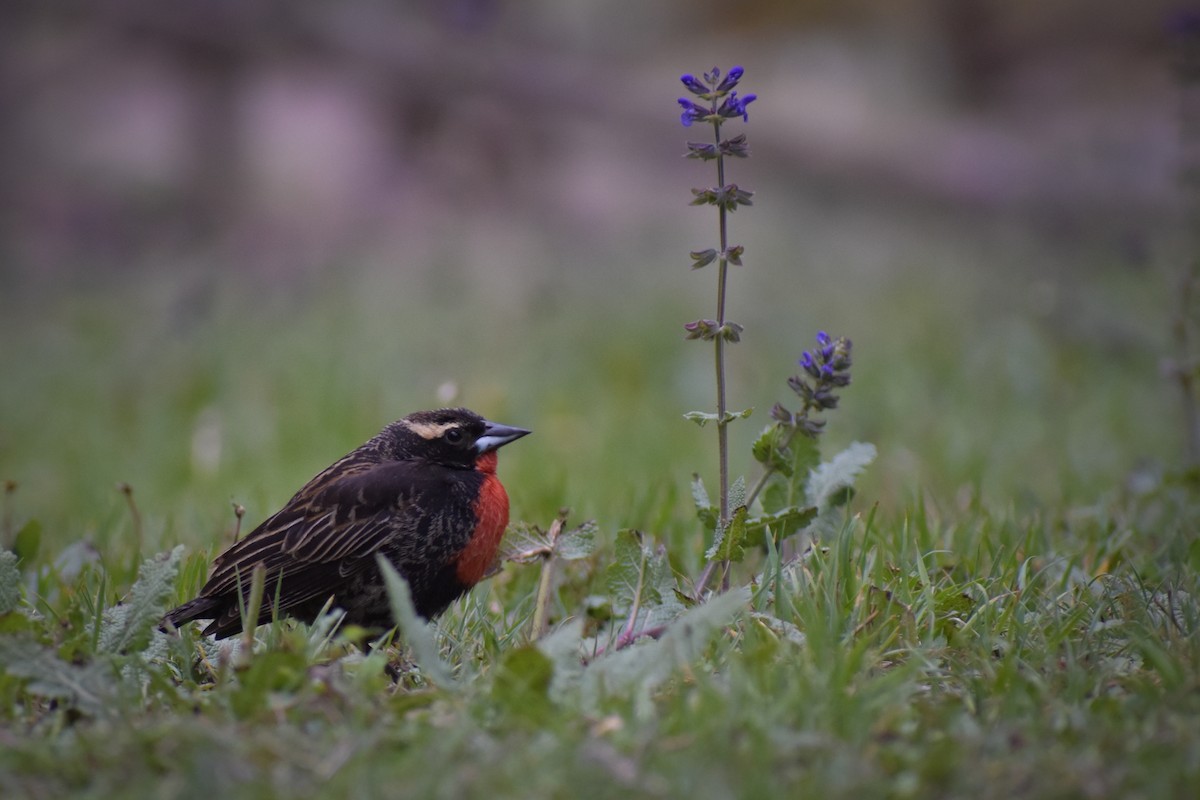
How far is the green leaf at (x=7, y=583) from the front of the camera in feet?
12.4

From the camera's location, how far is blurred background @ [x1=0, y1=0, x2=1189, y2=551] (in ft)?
24.0

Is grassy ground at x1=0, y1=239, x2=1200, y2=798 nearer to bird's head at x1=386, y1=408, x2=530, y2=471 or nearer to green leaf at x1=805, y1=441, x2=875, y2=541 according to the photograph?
green leaf at x1=805, y1=441, x2=875, y2=541

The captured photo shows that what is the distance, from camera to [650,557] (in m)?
3.97

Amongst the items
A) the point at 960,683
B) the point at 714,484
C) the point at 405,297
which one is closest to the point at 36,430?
the point at 405,297

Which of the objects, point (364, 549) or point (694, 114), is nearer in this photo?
point (694, 114)

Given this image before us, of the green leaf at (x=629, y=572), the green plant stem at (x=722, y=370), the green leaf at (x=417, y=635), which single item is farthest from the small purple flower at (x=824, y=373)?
the green leaf at (x=417, y=635)

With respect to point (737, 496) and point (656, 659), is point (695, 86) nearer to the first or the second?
point (737, 496)

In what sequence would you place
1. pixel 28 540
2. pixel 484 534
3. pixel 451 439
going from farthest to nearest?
pixel 28 540 < pixel 451 439 < pixel 484 534

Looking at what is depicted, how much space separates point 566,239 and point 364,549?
30.4 feet

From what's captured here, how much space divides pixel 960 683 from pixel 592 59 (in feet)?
31.5

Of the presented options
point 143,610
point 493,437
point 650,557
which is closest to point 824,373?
point 650,557

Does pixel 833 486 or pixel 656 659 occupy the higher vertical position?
pixel 833 486

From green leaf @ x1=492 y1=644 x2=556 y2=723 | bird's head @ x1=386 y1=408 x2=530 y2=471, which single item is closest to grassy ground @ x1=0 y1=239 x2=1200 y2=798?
green leaf @ x1=492 y1=644 x2=556 y2=723

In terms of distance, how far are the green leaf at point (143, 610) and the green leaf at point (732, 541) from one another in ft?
4.90
